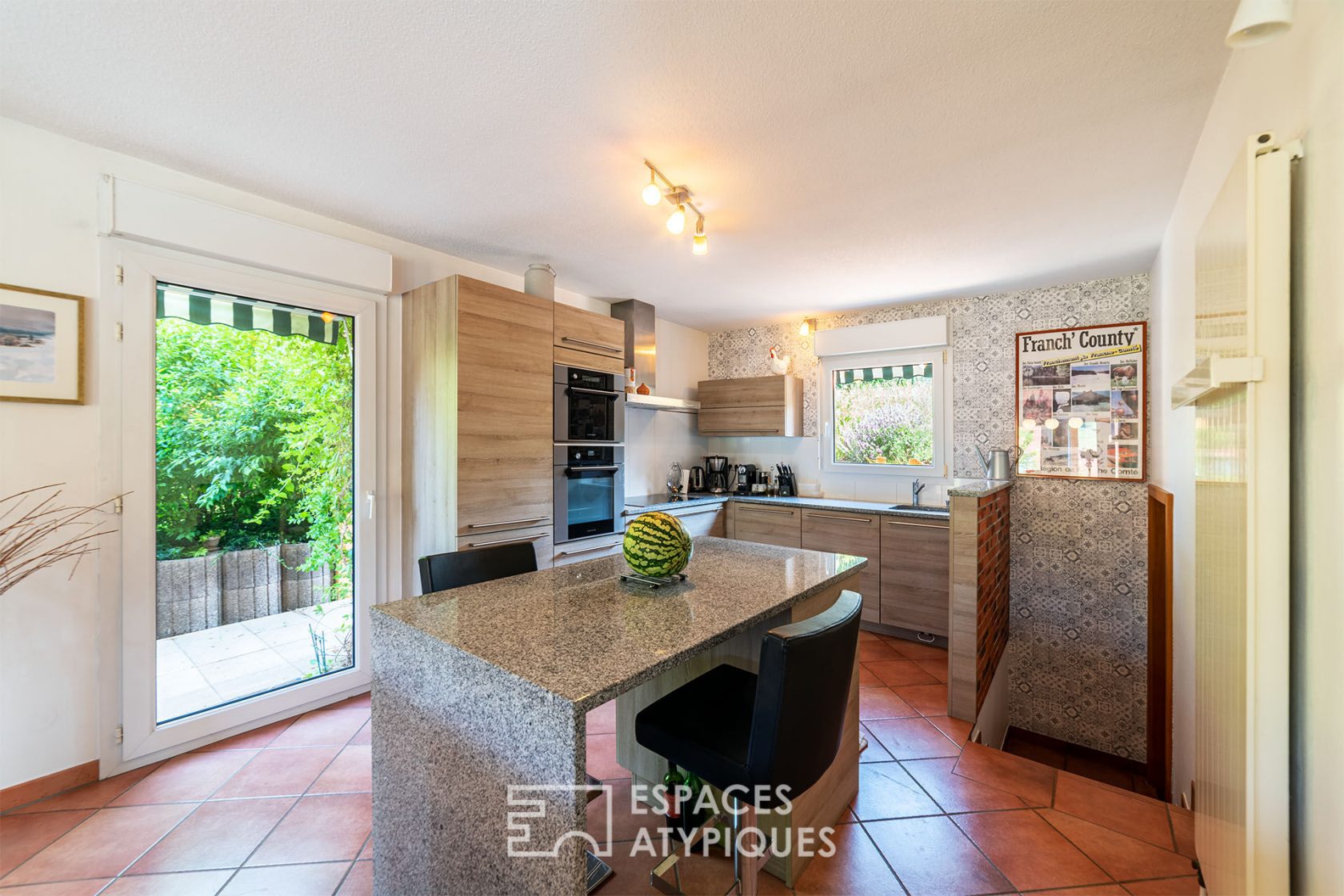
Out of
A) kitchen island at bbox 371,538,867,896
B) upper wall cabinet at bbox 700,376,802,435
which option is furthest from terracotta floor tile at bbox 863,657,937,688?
upper wall cabinet at bbox 700,376,802,435

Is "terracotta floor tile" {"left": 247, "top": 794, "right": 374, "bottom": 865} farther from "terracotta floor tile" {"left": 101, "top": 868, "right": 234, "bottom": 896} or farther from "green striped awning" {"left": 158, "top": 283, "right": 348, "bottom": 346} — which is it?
"green striped awning" {"left": 158, "top": 283, "right": 348, "bottom": 346}

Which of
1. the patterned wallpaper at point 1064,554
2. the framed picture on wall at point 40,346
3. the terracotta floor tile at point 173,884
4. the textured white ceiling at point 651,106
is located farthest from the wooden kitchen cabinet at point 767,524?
the framed picture on wall at point 40,346

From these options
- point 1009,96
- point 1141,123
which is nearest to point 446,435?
point 1009,96

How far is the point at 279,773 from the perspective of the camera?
2.22 metres

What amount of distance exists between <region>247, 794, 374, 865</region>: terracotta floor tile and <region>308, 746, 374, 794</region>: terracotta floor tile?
0.04 m

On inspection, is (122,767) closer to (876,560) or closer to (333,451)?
(333,451)

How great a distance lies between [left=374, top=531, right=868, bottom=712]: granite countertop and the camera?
105 centimetres

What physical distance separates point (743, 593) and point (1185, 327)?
2366mm

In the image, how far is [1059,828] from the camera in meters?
1.89

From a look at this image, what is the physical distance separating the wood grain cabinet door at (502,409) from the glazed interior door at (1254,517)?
275cm

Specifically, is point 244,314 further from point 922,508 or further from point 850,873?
point 922,508

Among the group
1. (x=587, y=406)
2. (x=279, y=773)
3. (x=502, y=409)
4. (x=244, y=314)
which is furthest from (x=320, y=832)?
(x=587, y=406)

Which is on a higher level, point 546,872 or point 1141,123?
point 1141,123

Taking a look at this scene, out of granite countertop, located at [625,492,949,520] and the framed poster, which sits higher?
the framed poster
